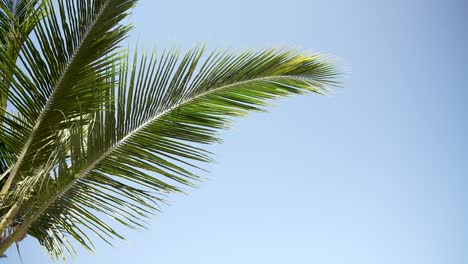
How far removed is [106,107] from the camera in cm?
312

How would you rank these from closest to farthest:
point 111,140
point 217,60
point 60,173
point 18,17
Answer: point 60,173 → point 111,140 → point 217,60 → point 18,17

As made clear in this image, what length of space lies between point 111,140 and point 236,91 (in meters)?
0.75

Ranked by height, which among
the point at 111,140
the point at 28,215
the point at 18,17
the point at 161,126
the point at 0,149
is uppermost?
the point at 18,17

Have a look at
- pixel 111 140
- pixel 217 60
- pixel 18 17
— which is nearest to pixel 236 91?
pixel 217 60

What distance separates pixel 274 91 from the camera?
3.16 metres

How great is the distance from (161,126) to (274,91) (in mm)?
682

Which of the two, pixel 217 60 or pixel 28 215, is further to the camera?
pixel 217 60

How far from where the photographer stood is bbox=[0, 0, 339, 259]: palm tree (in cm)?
289

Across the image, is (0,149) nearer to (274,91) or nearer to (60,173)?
(60,173)

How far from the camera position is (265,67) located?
3.14 metres

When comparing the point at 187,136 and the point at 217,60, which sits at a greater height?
the point at 217,60

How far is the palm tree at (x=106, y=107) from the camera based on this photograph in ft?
9.48

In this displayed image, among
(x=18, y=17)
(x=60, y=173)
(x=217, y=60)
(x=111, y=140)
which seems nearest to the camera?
(x=60, y=173)

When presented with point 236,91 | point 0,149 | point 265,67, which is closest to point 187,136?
point 236,91
